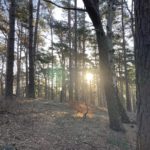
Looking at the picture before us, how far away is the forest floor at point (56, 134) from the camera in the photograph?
255 inches

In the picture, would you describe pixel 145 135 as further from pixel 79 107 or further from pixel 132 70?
pixel 132 70

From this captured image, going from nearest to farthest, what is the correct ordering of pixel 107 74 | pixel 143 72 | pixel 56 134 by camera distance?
1. pixel 143 72
2. pixel 56 134
3. pixel 107 74

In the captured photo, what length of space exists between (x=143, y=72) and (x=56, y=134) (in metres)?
4.94

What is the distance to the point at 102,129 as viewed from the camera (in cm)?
949

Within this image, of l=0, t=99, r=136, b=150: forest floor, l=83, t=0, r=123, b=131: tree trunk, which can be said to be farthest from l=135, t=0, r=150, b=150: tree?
l=83, t=0, r=123, b=131: tree trunk

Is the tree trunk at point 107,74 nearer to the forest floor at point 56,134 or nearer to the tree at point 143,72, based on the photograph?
the forest floor at point 56,134

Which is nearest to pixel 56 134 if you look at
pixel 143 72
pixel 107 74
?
pixel 107 74

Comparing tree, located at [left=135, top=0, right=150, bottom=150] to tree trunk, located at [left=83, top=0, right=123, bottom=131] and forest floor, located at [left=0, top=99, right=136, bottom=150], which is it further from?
tree trunk, located at [left=83, top=0, right=123, bottom=131]

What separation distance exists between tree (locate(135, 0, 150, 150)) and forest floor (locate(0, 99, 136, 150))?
3566 millimetres

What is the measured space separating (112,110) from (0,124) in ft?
13.9

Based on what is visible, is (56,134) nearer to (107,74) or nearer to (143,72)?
(107,74)

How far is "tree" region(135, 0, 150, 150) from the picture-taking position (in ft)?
10.5

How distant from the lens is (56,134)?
7.55 m

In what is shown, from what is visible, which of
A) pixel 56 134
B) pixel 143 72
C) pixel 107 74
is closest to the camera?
pixel 143 72
